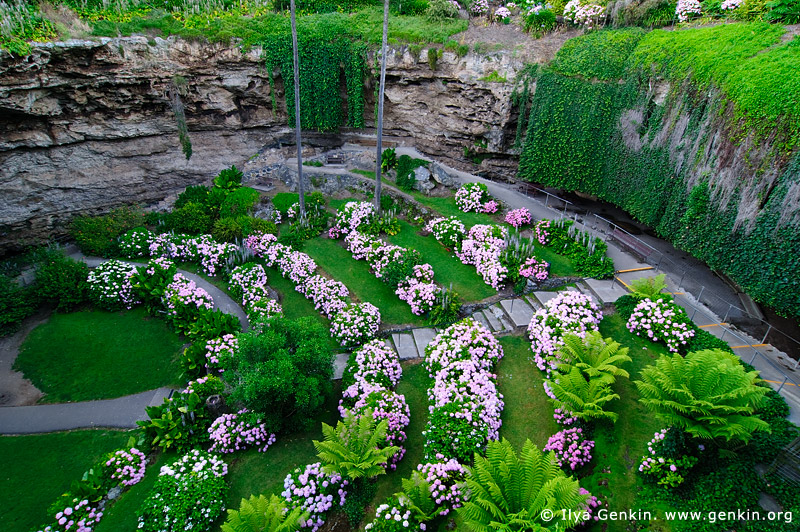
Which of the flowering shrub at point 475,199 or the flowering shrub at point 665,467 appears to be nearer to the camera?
the flowering shrub at point 665,467

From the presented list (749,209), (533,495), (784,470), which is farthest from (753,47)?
(533,495)

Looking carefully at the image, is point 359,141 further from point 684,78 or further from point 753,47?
point 753,47

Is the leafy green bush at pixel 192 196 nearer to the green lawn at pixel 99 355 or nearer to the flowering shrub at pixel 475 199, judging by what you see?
the green lawn at pixel 99 355

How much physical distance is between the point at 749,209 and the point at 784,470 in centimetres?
649

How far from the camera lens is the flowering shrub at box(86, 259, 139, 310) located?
47.3 feet

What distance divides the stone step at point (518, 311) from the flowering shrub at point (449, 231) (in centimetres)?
357

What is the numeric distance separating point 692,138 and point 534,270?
5886 millimetres

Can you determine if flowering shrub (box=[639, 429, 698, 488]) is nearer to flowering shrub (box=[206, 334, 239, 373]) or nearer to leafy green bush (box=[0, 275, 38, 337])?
flowering shrub (box=[206, 334, 239, 373])

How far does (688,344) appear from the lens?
10906 millimetres

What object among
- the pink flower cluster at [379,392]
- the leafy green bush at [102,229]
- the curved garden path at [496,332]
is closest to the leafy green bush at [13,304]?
the leafy green bush at [102,229]

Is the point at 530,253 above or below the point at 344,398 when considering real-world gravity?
above

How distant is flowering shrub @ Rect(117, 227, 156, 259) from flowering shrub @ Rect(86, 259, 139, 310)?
6.71 ft

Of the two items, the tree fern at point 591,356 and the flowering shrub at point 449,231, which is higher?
the tree fern at point 591,356

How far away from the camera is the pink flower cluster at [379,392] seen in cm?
966
